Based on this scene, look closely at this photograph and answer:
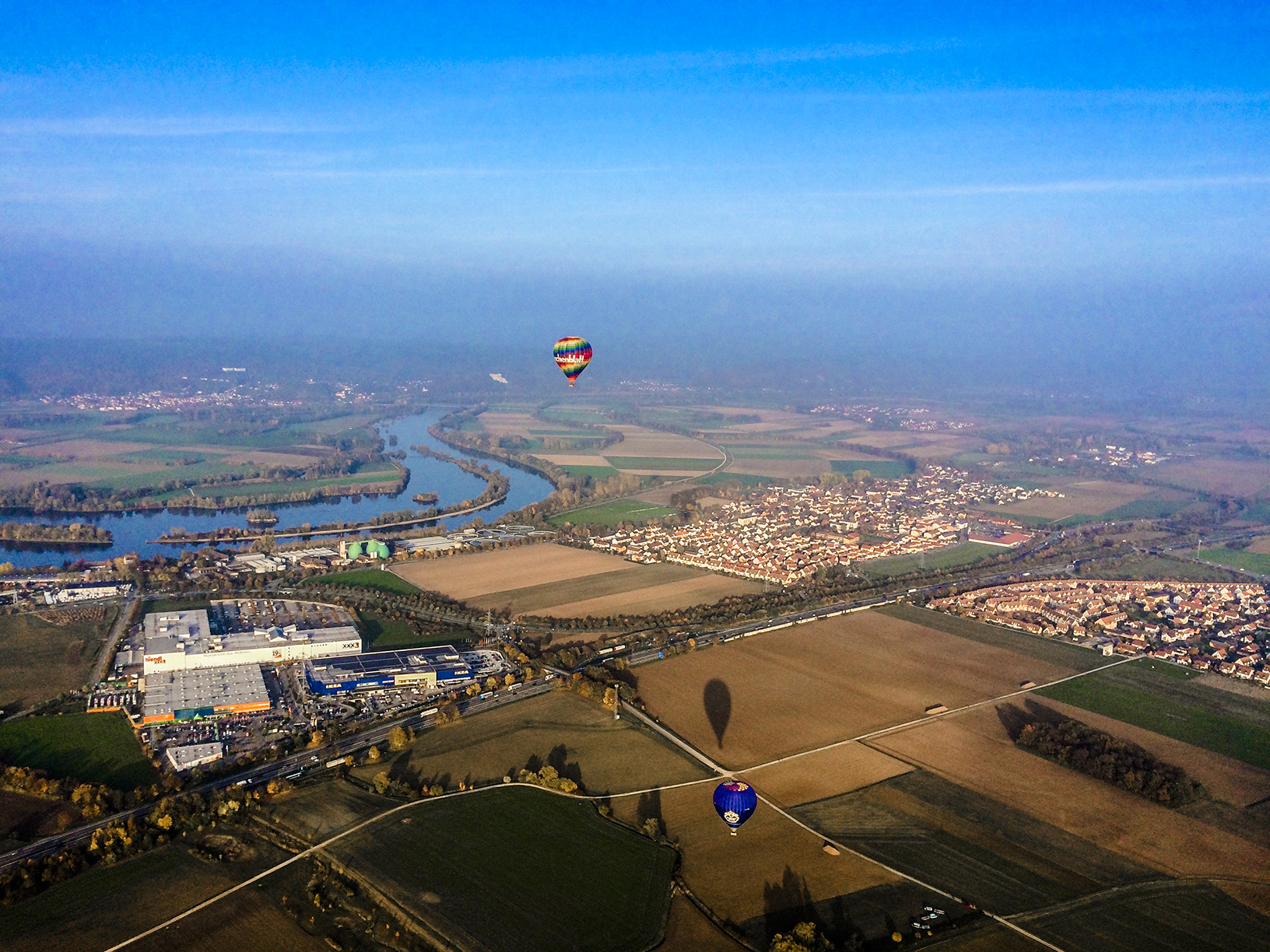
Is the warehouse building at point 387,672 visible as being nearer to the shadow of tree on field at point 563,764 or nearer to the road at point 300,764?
the road at point 300,764

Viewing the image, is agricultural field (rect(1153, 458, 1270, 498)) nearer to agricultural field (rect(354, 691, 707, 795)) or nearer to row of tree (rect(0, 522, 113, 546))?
agricultural field (rect(354, 691, 707, 795))

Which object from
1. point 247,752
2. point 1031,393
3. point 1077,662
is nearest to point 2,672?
point 247,752

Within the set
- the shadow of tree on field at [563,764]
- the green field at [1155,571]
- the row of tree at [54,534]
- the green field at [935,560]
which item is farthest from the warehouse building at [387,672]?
the green field at [1155,571]

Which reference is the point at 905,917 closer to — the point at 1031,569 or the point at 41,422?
the point at 1031,569

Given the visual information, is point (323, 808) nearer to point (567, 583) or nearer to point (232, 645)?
point (232, 645)

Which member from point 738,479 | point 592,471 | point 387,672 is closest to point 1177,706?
point 387,672

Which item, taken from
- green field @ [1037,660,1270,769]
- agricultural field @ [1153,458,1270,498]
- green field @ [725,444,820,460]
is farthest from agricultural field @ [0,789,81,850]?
agricultural field @ [1153,458,1270,498]
